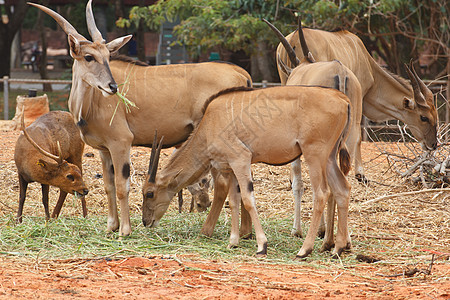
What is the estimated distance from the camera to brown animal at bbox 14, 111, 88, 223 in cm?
721

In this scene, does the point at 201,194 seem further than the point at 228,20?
No

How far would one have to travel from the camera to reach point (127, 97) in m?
6.61

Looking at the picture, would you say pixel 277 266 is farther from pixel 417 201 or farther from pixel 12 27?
pixel 12 27

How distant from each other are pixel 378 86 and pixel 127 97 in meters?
4.07

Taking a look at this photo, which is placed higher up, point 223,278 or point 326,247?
point 223,278

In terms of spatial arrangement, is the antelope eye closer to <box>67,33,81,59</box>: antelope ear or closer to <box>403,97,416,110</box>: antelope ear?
<box>403,97,416,110</box>: antelope ear

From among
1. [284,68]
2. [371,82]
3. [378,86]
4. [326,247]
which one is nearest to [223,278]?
[326,247]

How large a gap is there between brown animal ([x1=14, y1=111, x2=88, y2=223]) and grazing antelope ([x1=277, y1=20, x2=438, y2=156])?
2742 millimetres

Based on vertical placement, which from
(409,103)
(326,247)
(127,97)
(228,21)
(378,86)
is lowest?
(326,247)

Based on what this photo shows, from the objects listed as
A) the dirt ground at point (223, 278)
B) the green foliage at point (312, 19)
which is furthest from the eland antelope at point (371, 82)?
the green foliage at point (312, 19)

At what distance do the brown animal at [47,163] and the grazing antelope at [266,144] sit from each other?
1.39 meters

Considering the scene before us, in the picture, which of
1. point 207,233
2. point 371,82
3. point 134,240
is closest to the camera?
point 134,240

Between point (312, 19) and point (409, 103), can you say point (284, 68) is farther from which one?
point (312, 19)

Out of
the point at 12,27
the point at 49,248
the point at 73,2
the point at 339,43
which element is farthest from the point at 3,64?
the point at 49,248
